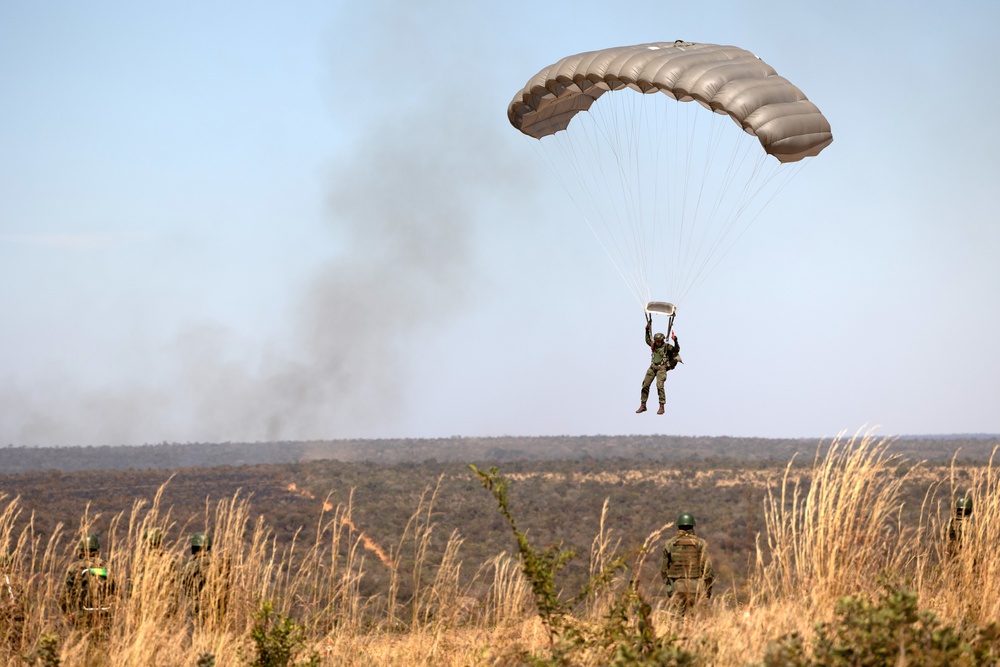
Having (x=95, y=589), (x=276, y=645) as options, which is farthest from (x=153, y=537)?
(x=276, y=645)

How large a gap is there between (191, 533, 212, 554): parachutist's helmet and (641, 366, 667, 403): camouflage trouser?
242 inches

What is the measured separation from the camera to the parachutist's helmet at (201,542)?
8.41 metres

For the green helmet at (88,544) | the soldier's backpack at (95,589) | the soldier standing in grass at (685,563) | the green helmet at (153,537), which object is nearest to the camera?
the green helmet at (153,537)

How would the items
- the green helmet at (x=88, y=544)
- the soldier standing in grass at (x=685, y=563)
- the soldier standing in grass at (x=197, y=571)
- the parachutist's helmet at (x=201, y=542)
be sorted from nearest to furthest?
the soldier standing in grass at (x=197, y=571) → the green helmet at (x=88, y=544) → the parachutist's helmet at (x=201, y=542) → the soldier standing in grass at (x=685, y=563)

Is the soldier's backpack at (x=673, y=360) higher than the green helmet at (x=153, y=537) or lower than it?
higher

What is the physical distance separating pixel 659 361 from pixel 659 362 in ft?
0.05

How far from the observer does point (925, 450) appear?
66562 millimetres

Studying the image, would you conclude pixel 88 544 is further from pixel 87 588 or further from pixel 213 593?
pixel 213 593

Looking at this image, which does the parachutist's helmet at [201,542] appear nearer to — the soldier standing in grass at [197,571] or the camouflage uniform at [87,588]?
the soldier standing in grass at [197,571]

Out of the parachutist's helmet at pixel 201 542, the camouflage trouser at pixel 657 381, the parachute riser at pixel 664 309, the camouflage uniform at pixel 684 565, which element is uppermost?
the parachute riser at pixel 664 309

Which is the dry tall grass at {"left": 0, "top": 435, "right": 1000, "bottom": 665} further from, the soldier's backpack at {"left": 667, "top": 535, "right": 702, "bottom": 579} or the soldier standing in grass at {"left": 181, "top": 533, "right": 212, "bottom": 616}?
the soldier's backpack at {"left": 667, "top": 535, "right": 702, "bottom": 579}

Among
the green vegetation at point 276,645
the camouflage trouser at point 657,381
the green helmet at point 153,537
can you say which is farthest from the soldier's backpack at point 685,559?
the green helmet at point 153,537

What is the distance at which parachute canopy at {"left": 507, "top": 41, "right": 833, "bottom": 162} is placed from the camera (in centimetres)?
981

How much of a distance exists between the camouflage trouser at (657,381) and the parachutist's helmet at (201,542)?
614 centimetres
